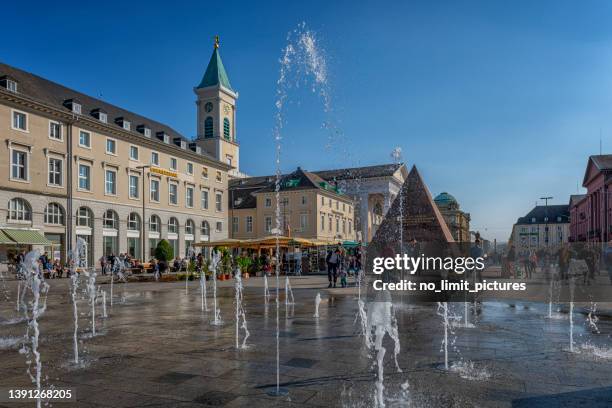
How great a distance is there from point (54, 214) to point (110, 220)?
225 inches

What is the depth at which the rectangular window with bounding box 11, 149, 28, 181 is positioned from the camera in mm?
33938

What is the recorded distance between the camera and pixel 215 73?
2908 inches

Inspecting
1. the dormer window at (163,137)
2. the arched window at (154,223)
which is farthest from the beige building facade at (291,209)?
the arched window at (154,223)

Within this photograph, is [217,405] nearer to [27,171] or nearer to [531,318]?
[531,318]

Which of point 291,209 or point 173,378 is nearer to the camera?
point 173,378

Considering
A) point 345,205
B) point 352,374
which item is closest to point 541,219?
point 345,205

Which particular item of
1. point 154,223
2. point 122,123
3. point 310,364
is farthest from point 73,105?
point 310,364

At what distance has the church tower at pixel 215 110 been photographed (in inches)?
2869

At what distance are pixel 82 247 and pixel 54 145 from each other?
8.24 m

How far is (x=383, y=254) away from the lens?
20.9 m

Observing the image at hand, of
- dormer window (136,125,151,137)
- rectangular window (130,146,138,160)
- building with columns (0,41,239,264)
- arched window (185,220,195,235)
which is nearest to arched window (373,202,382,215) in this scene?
A: building with columns (0,41,239,264)

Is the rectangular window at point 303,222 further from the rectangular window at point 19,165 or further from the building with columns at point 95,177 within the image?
the rectangular window at point 19,165

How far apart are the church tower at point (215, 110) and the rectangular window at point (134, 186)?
89.1 feet

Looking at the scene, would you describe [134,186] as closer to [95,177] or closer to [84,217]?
[95,177]
